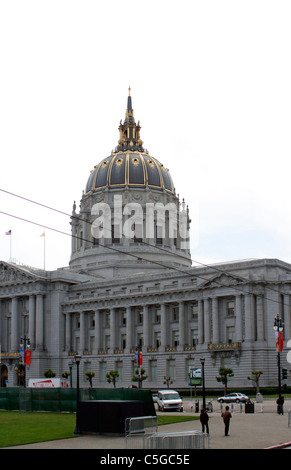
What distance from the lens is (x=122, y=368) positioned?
102875mm

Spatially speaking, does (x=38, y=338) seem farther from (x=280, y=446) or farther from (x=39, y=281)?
(x=280, y=446)

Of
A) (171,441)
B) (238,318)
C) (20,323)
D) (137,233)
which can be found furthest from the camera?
(137,233)

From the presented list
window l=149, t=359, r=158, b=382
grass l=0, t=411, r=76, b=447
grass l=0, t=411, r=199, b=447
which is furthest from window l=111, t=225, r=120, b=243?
grass l=0, t=411, r=76, b=447

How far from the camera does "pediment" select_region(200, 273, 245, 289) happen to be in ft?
298

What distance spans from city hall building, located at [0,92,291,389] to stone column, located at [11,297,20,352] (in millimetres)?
174

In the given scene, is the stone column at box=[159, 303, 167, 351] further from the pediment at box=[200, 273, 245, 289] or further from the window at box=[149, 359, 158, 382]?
the pediment at box=[200, 273, 245, 289]

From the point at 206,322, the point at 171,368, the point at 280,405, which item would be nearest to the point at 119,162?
the point at 206,322

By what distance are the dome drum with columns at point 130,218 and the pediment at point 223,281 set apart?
86.6ft

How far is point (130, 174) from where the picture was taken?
5246 inches

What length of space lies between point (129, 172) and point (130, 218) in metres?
10.8

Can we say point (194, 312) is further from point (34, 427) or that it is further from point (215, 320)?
point (34, 427)

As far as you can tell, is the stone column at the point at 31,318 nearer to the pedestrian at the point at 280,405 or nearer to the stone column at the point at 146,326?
the stone column at the point at 146,326
